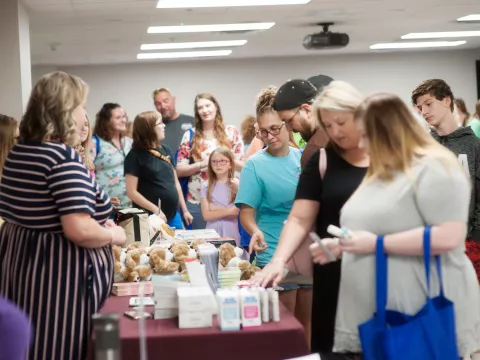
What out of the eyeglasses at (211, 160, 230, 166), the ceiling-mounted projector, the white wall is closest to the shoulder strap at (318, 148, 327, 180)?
the eyeglasses at (211, 160, 230, 166)

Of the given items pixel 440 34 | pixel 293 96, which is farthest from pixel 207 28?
pixel 293 96

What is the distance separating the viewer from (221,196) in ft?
17.9

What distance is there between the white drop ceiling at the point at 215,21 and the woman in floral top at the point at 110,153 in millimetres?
1226

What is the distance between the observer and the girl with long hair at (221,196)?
531 cm

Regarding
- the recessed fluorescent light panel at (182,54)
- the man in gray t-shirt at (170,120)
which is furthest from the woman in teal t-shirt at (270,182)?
the recessed fluorescent light panel at (182,54)

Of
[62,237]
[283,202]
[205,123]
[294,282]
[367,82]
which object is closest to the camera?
[62,237]

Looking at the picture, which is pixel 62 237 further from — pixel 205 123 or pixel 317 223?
pixel 205 123

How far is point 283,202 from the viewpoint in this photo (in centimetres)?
367

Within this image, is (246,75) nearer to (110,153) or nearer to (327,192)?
(110,153)

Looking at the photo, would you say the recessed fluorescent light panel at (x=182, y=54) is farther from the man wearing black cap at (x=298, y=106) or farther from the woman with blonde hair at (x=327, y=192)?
the woman with blonde hair at (x=327, y=192)

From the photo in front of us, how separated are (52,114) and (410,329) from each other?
1353 mm

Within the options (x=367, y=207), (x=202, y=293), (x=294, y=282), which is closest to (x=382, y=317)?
(x=367, y=207)

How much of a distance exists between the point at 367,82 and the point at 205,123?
352 inches

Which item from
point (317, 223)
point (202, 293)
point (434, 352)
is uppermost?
point (317, 223)
